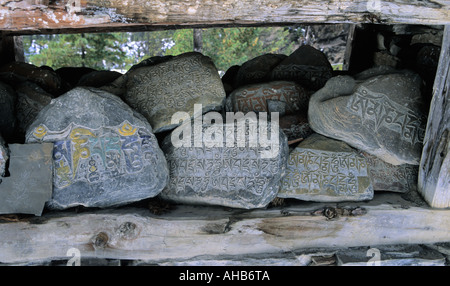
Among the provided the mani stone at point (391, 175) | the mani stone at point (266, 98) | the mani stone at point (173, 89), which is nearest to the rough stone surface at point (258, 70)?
the mani stone at point (266, 98)

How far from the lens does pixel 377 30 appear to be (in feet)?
13.4

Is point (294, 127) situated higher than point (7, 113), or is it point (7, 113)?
point (7, 113)

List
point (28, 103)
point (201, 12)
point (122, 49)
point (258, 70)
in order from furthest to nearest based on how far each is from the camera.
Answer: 1. point (122, 49)
2. point (258, 70)
3. point (28, 103)
4. point (201, 12)

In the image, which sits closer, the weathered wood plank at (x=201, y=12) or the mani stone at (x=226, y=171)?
the weathered wood plank at (x=201, y=12)

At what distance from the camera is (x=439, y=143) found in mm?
2314

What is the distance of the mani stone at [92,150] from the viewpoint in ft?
7.63

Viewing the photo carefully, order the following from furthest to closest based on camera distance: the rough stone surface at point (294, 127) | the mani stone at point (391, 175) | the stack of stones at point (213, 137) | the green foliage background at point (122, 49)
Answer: the green foliage background at point (122, 49) → the rough stone surface at point (294, 127) → the mani stone at point (391, 175) → the stack of stones at point (213, 137)

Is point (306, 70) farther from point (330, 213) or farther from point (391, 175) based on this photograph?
point (330, 213)

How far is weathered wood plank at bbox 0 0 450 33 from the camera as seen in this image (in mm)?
1819

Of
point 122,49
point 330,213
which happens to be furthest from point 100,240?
point 122,49

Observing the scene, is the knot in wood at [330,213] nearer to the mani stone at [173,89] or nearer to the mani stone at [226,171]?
the mani stone at [226,171]

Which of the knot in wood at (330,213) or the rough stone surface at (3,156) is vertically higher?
the rough stone surface at (3,156)

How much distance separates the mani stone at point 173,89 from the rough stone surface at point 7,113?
0.78m

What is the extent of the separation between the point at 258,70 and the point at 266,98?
2.19 ft
